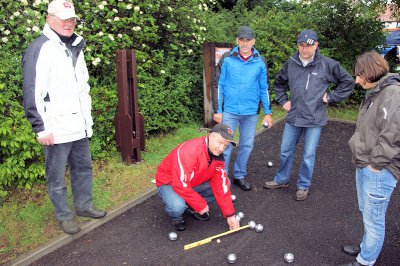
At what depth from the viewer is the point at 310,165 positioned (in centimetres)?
464

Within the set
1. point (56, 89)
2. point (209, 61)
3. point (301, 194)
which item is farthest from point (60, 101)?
point (209, 61)

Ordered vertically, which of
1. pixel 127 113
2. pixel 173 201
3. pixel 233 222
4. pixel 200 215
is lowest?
pixel 200 215

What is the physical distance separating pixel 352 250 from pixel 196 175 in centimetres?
175

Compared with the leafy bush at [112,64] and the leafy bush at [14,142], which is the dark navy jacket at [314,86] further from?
the leafy bush at [14,142]

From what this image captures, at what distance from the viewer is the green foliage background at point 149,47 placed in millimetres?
4520

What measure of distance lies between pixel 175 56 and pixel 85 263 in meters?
4.88

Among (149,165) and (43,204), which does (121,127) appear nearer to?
(149,165)

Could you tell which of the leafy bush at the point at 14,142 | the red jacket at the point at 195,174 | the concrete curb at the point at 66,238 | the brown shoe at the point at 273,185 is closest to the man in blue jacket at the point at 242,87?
the brown shoe at the point at 273,185

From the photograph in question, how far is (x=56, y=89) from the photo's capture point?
11.5 feet

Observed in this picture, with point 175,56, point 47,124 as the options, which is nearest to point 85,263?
point 47,124

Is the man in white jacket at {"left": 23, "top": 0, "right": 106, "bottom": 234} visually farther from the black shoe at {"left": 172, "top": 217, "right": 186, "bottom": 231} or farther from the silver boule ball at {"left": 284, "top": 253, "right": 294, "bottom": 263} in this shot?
the silver boule ball at {"left": 284, "top": 253, "right": 294, "bottom": 263}

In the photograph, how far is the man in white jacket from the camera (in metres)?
3.33

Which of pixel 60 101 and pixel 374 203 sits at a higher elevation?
pixel 60 101

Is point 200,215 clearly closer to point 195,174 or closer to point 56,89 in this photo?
point 195,174
